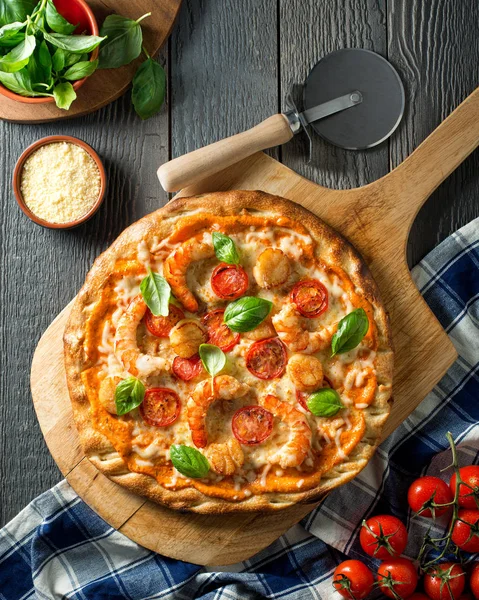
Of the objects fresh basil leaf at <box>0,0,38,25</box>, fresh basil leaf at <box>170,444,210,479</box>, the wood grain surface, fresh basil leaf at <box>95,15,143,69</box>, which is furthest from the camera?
the wood grain surface

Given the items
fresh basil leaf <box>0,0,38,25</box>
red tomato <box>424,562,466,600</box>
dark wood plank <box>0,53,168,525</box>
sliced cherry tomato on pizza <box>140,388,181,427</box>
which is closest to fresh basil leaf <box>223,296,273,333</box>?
sliced cherry tomato on pizza <box>140,388,181,427</box>

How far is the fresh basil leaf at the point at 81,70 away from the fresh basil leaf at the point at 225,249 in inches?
40.2

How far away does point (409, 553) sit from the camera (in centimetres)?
381

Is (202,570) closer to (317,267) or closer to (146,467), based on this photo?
(146,467)

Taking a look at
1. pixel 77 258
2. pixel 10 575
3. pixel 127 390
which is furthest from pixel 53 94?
pixel 10 575

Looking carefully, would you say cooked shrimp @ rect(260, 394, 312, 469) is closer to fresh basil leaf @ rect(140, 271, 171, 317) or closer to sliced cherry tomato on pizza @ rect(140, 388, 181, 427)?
sliced cherry tomato on pizza @ rect(140, 388, 181, 427)

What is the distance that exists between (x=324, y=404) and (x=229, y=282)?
2.36 ft

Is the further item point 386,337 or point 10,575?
point 10,575

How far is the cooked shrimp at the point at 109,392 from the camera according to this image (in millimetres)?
3426

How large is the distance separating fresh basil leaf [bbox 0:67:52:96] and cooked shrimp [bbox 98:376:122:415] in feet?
4.74

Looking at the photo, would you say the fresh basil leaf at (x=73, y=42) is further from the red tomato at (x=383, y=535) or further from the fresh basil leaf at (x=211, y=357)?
the red tomato at (x=383, y=535)

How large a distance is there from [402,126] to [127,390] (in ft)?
6.77

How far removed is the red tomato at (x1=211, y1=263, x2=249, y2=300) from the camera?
351 centimetres

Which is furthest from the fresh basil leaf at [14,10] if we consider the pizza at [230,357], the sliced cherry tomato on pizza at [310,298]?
the sliced cherry tomato on pizza at [310,298]
